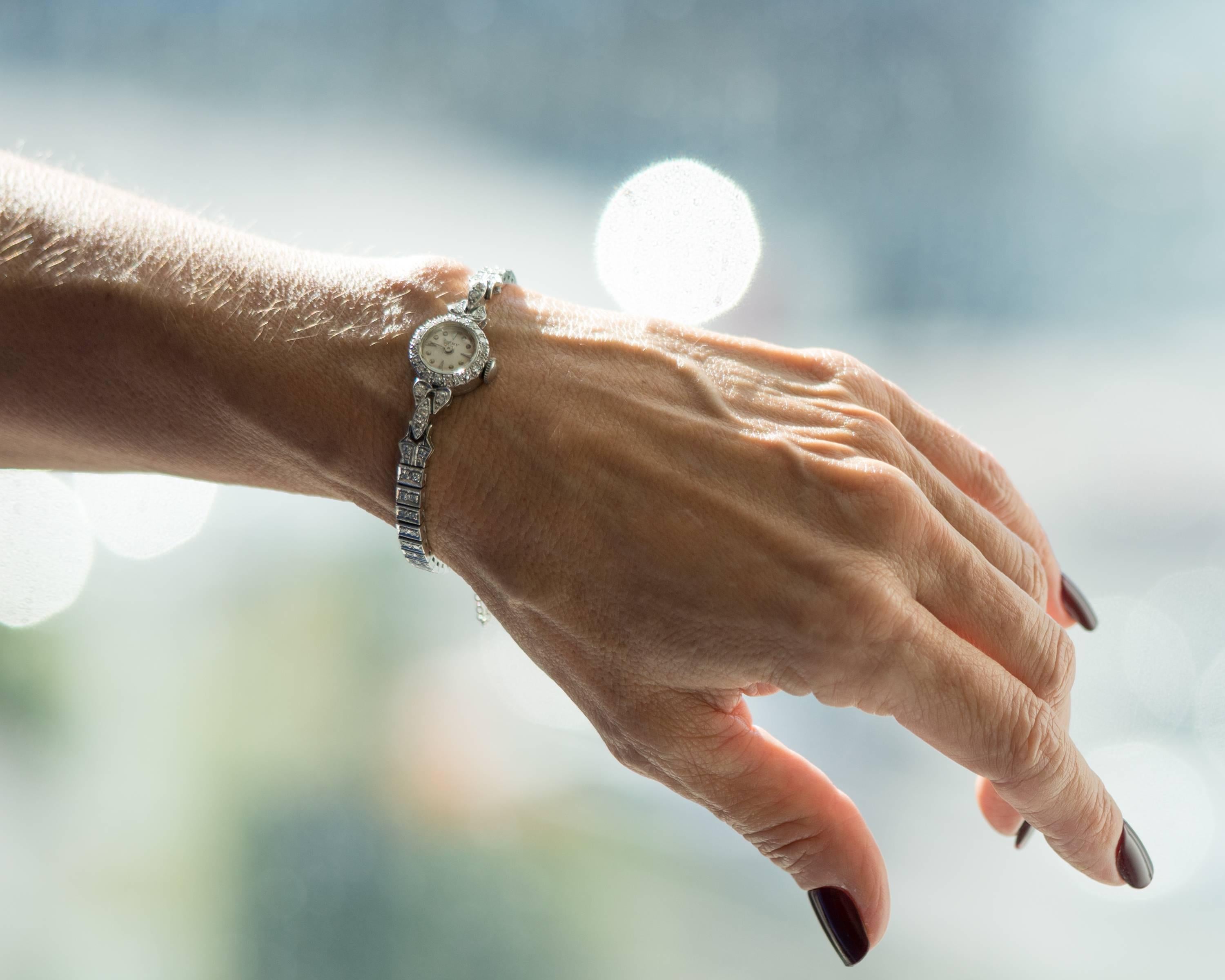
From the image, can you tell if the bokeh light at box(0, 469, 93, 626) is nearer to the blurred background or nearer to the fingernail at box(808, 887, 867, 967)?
the blurred background

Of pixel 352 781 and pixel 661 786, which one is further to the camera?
pixel 352 781

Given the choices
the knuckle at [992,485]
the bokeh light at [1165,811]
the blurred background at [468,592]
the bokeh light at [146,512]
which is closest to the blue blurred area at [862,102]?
the blurred background at [468,592]

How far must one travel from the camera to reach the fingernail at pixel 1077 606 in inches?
32.4

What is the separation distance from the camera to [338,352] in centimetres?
66

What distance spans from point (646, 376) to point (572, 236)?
567 mm

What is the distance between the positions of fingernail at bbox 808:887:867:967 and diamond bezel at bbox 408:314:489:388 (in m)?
0.48

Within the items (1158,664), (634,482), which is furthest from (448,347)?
(1158,664)

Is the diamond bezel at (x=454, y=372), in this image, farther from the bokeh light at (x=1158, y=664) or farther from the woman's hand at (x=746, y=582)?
the bokeh light at (x=1158, y=664)

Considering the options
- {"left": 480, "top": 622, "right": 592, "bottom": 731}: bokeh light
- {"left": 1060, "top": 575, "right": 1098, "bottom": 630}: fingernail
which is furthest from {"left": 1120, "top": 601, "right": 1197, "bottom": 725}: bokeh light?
{"left": 480, "top": 622, "right": 592, "bottom": 731}: bokeh light

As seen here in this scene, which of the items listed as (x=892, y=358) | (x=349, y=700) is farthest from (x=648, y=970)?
(x=892, y=358)

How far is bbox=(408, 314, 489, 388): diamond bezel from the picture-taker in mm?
622

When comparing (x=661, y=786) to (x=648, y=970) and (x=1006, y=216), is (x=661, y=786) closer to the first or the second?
(x=648, y=970)

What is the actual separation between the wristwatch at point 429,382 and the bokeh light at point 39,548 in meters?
0.98

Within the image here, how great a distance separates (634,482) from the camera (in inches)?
23.7
